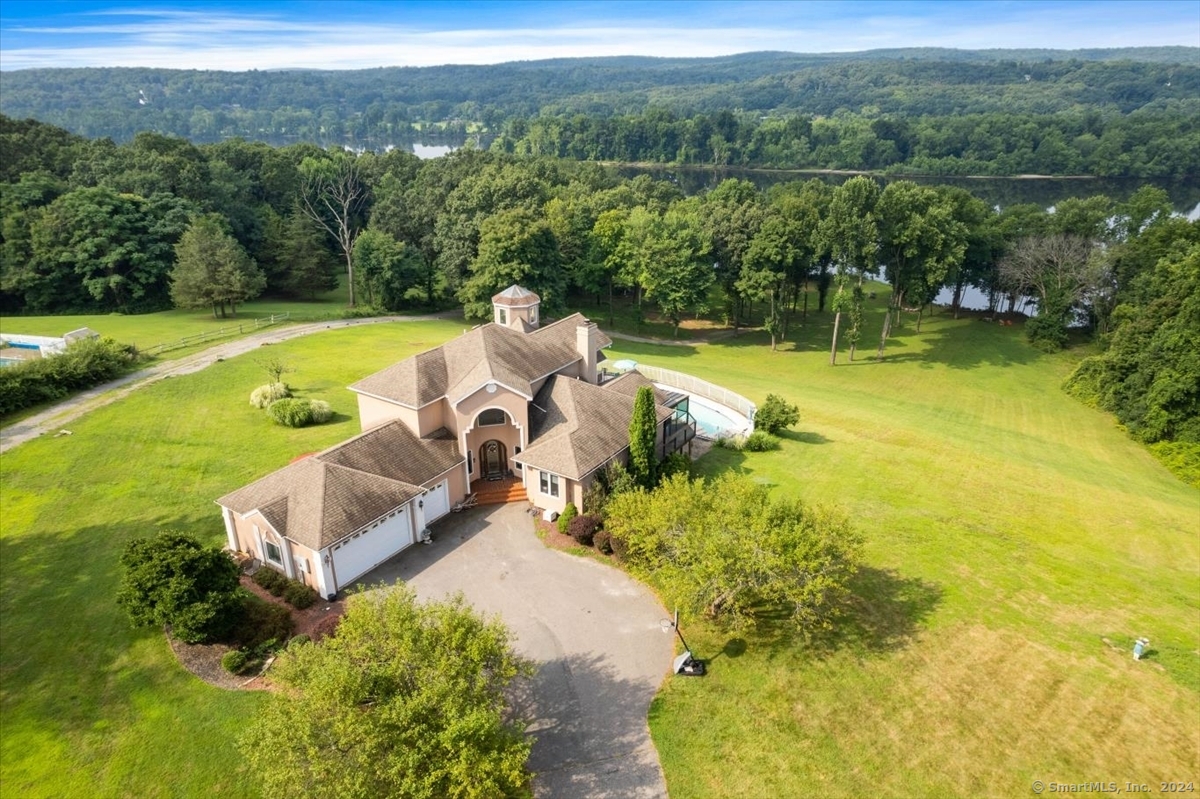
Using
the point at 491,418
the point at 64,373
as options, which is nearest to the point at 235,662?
the point at 491,418

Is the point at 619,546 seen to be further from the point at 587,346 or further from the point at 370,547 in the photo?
the point at 587,346

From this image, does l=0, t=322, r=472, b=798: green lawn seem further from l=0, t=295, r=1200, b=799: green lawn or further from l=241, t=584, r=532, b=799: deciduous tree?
l=241, t=584, r=532, b=799: deciduous tree

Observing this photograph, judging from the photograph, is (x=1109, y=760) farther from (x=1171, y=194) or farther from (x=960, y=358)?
(x=1171, y=194)

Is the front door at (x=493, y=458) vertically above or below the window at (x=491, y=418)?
below

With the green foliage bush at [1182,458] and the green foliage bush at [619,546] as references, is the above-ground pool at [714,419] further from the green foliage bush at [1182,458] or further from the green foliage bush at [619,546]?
the green foliage bush at [1182,458]

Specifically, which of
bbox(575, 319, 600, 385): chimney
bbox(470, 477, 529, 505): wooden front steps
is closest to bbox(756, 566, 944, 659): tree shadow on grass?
bbox(470, 477, 529, 505): wooden front steps

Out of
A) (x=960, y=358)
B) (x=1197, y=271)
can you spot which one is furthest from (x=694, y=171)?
(x=1197, y=271)

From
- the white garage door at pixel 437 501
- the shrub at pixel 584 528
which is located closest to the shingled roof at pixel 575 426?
the shrub at pixel 584 528
